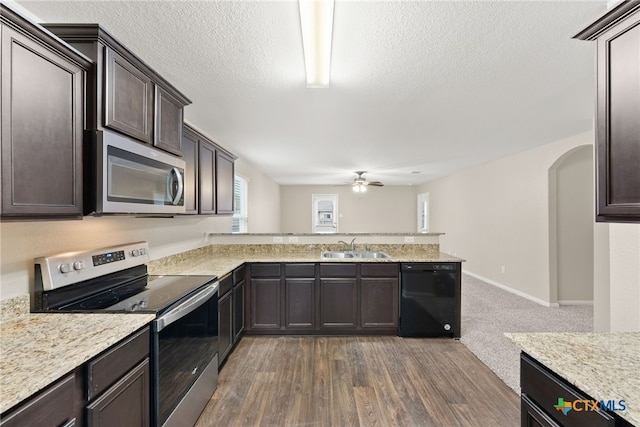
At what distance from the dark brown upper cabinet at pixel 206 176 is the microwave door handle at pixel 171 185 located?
1.34ft

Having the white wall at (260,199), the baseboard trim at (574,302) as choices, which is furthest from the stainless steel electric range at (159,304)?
the baseboard trim at (574,302)

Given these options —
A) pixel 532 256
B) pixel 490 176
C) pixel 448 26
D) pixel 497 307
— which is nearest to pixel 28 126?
pixel 448 26

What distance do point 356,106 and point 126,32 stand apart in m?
1.83

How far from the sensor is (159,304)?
162 cm

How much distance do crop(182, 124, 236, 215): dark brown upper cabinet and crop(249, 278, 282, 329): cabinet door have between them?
976 millimetres

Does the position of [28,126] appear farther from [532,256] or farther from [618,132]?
[532,256]

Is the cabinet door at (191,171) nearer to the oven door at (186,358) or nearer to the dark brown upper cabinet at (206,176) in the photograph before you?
the dark brown upper cabinet at (206,176)

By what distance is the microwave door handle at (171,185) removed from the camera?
1.95 m

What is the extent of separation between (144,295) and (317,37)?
1907 millimetres

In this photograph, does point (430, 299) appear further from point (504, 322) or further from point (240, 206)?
point (240, 206)

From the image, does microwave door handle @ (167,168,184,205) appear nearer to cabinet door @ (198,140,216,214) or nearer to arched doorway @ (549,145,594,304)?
cabinet door @ (198,140,216,214)

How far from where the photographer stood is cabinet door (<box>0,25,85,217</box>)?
3.48 ft

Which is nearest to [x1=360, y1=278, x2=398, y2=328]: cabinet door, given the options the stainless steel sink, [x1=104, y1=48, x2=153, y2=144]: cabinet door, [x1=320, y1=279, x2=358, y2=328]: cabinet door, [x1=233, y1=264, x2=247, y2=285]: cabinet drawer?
[x1=320, y1=279, x2=358, y2=328]: cabinet door

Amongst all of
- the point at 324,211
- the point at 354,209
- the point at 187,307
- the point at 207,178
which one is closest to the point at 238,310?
the point at 187,307
